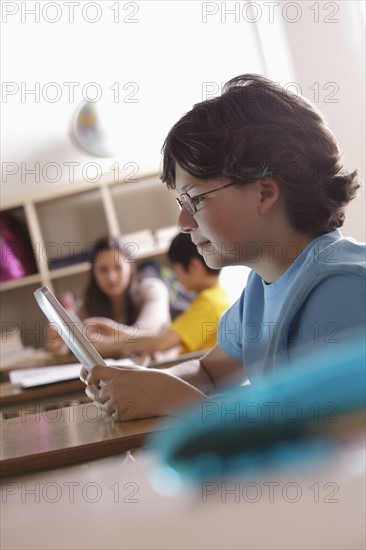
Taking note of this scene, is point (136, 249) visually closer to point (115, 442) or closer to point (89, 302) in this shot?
point (89, 302)

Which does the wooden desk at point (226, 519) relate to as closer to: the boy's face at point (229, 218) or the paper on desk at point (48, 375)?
the boy's face at point (229, 218)

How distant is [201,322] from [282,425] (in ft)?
7.46

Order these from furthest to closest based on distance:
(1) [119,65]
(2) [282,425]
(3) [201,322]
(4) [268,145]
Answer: (1) [119,65] < (3) [201,322] < (4) [268,145] < (2) [282,425]

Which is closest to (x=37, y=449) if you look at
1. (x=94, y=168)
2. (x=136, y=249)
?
(x=136, y=249)

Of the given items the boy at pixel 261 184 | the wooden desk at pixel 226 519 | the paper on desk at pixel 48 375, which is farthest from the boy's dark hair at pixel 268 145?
the paper on desk at pixel 48 375

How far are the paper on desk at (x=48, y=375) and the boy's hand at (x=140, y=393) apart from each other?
122 cm

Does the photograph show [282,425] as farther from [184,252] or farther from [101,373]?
[184,252]

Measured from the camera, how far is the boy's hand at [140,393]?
131cm

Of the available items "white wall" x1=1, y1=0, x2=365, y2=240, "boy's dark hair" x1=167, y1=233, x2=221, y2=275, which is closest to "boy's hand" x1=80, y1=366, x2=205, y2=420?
"boy's dark hair" x1=167, y1=233, x2=221, y2=275

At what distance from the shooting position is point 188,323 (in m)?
3.19

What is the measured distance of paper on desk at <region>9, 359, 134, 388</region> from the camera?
102 inches

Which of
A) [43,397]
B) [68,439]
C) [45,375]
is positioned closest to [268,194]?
[68,439]

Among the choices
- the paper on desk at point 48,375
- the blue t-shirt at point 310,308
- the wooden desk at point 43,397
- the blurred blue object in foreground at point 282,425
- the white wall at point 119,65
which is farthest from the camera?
the white wall at point 119,65

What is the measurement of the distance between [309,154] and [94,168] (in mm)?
4050
